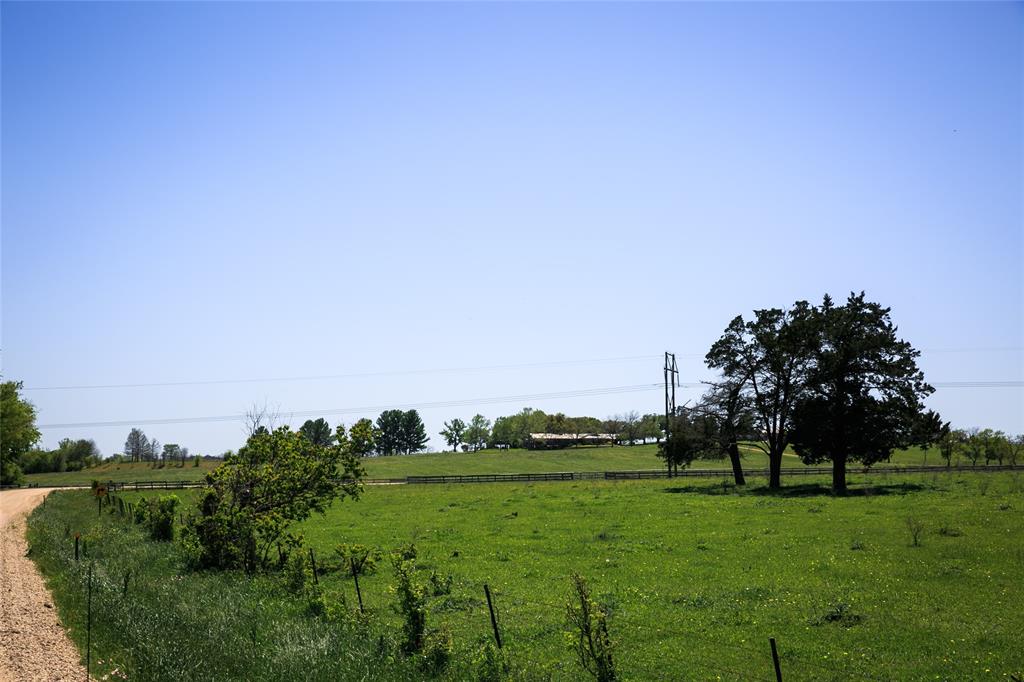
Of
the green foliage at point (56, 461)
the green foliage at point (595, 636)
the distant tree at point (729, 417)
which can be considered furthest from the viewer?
the green foliage at point (56, 461)

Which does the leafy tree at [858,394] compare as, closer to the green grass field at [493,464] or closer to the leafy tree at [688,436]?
the leafy tree at [688,436]

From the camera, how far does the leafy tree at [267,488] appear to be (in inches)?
1002

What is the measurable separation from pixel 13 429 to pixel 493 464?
69.1 metres

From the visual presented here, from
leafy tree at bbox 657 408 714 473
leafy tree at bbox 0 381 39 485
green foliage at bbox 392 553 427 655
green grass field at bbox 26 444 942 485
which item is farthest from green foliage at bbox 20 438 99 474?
green foliage at bbox 392 553 427 655

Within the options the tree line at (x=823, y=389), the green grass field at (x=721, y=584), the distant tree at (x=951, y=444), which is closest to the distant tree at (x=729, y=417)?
the tree line at (x=823, y=389)

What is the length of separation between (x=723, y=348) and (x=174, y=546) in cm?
4579

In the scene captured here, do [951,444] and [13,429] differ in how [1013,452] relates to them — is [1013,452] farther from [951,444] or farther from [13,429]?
[13,429]

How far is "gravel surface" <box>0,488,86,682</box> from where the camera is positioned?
14.5 meters

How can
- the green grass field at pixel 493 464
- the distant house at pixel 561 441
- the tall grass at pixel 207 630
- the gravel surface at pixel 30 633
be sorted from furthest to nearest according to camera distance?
the distant house at pixel 561 441 < the green grass field at pixel 493 464 < the gravel surface at pixel 30 633 < the tall grass at pixel 207 630

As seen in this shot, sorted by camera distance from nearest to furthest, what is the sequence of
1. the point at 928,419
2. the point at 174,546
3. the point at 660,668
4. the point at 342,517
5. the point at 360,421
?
1. the point at 660,668
2. the point at 360,421
3. the point at 174,546
4. the point at 342,517
5. the point at 928,419

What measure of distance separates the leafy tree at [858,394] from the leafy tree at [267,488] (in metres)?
39.3

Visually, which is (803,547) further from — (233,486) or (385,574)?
(233,486)

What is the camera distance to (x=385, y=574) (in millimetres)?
26938

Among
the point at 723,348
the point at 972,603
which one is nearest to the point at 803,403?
the point at 723,348
